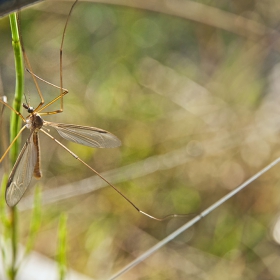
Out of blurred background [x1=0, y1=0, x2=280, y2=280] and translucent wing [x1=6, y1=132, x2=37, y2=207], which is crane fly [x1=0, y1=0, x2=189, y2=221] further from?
blurred background [x1=0, y1=0, x2=280, y2=280]

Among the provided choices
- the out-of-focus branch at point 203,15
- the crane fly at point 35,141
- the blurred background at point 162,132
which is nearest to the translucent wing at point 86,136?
the crane fly at point 35,141

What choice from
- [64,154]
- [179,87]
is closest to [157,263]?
[64,154]

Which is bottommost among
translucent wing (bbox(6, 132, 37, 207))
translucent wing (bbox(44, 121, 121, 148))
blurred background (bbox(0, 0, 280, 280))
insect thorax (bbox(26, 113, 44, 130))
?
translucent wing (bbox(6, 132, 37, 207))

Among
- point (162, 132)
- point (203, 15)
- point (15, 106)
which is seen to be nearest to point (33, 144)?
point (15, 106)

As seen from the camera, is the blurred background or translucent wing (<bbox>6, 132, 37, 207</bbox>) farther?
the blurred background

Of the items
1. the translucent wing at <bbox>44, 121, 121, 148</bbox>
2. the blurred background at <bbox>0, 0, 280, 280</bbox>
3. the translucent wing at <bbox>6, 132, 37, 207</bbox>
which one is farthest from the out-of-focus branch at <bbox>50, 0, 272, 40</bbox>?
the translucent wing at <bbox>6, 132, 37, 207</bbox>

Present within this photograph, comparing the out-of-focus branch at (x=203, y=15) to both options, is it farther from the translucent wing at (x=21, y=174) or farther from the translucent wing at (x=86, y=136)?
the translucent wing at (x=21, y=174)
